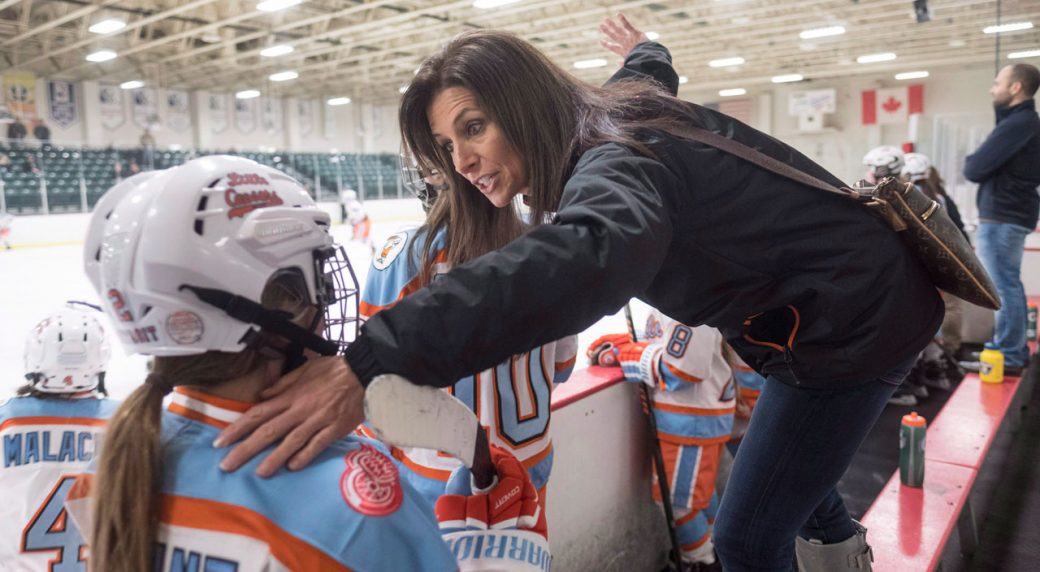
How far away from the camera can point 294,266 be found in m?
0.77

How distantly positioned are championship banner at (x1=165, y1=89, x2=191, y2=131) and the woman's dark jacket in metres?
17.9

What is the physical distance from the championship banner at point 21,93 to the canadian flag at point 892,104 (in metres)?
17.7

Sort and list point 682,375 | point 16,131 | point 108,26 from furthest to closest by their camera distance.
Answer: point 16,131, point 108,26, point 682,375

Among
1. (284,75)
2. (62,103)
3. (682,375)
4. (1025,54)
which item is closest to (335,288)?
(682,375)

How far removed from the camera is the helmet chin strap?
2.32ft

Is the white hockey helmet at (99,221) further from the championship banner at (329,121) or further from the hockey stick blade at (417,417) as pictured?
the championship banner at (329,121)

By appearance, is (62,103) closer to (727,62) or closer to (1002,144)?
(727,62)

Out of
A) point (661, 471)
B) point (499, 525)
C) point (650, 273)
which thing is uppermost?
point (650, 273)

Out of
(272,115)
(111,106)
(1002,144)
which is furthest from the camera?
(272,115)

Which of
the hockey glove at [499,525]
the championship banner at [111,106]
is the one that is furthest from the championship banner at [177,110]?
the hockey glove at [499,525]

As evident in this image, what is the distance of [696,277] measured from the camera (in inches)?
37.6

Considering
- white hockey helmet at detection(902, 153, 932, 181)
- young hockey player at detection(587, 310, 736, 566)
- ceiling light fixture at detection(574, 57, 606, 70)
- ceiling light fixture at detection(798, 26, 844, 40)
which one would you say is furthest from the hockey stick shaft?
ceiling light fixture at detection(574, 57, 606, 70)

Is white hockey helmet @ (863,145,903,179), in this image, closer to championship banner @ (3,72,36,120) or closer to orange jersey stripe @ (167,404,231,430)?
orange jersey stripe @ (167,404,231,430)

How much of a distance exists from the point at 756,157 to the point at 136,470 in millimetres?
808
